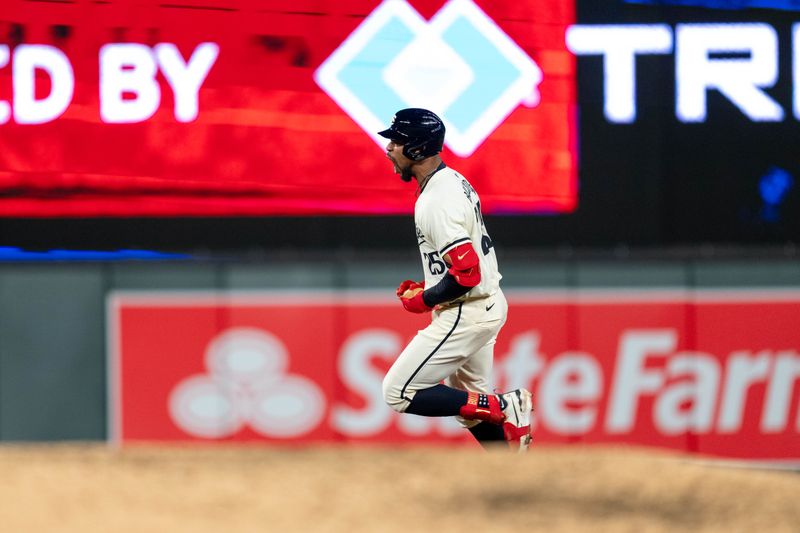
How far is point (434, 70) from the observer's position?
32.6 ft

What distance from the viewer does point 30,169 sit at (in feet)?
33.0

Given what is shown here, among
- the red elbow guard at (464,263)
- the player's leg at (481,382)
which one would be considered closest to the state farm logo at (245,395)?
the player's leg at (481,382)

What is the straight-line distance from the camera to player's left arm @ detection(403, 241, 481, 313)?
646 cm

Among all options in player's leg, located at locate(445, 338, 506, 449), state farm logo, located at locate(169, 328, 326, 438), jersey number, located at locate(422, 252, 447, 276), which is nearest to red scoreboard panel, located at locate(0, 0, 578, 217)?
state farm logo, located at locate(169, 328, 326, 438)

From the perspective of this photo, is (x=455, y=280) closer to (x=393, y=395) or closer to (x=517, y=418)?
(x=393, y=395)

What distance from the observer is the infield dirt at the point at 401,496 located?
6.02m

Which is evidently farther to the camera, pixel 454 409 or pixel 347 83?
pixel 347 83

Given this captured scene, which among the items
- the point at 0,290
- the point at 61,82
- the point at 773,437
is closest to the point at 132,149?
the point at 61,82

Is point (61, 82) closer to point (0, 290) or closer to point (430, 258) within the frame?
point (0, 290)

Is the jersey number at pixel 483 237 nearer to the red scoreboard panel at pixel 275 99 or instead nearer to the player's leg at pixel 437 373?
the player's leg at pixel 437 373

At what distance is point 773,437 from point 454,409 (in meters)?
4.07

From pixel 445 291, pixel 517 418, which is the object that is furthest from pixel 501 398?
pixel 445 291

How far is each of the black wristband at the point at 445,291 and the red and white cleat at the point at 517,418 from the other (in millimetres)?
645

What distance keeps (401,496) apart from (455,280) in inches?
44.7
